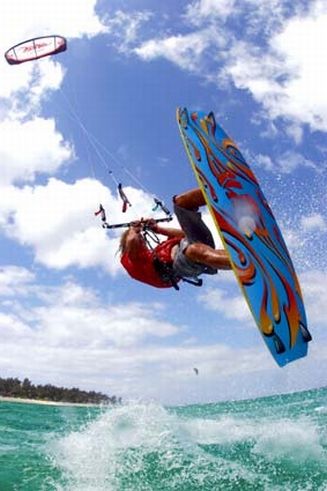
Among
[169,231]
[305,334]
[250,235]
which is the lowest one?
[305,334]

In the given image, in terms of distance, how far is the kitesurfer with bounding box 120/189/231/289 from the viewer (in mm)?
6352

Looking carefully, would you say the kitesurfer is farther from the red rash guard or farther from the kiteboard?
the kiteboard

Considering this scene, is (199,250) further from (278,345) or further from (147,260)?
(278,345)

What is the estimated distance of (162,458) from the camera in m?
8.76

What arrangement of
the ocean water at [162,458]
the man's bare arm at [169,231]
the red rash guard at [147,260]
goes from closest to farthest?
the red rash guard at [147,260]
the man's bare arm at [169,231]
the ocean water at [162,458]

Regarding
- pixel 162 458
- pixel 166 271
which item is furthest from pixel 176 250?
pixel 162 458

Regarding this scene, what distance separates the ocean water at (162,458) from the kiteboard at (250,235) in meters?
2.69

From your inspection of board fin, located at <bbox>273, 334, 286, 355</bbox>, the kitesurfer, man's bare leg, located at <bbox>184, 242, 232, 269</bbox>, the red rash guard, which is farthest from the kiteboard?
the red rash guard

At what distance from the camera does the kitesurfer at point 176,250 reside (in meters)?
6.35

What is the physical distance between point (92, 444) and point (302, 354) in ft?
17.0

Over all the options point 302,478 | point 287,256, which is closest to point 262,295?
point 287,256

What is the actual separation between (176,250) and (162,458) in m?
4.01

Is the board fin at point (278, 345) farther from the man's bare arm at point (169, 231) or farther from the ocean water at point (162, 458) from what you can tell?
the ocean water at point (162, 458)

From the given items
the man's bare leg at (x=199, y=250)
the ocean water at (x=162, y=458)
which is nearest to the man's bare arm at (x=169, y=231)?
the man's bare leg at (x=199, y=250)
